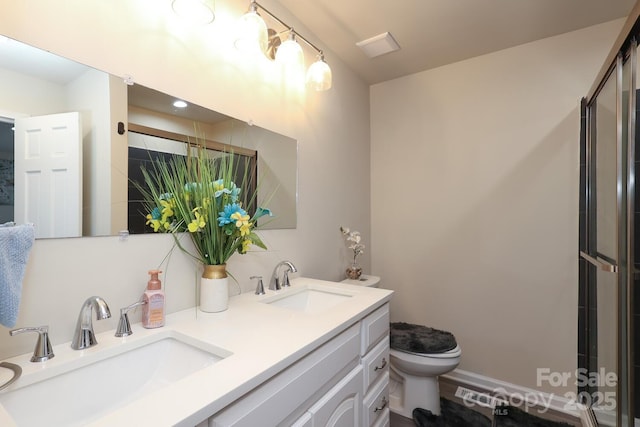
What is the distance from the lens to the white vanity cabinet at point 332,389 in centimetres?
70

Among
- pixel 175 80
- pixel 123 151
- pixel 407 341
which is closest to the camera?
pixel 123 151

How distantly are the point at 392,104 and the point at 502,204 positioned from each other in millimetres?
1145

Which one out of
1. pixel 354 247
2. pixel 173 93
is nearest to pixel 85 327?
pixel 173 93

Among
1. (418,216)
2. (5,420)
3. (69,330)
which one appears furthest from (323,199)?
(5,420)

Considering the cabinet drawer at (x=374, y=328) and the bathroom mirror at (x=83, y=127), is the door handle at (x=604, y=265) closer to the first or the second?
the cabinet drawer at (x=374, y=328)

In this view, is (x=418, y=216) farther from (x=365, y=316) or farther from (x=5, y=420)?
(x=5, y=420)

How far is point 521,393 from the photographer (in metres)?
1.98

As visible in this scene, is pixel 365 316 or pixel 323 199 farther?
pixel 323 199

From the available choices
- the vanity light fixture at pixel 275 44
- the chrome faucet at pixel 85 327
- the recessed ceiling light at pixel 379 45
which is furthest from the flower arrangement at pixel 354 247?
the chrome faucet at pixel 85 327

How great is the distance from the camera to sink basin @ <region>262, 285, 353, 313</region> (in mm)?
1443

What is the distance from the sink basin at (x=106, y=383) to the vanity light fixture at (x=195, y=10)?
111 centimetres

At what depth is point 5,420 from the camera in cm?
50

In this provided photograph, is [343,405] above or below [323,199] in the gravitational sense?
below

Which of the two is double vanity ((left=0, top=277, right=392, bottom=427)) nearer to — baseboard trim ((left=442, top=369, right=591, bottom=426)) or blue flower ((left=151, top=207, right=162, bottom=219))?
blue flower ((left=151, top=207, right=162, bottom=219))
